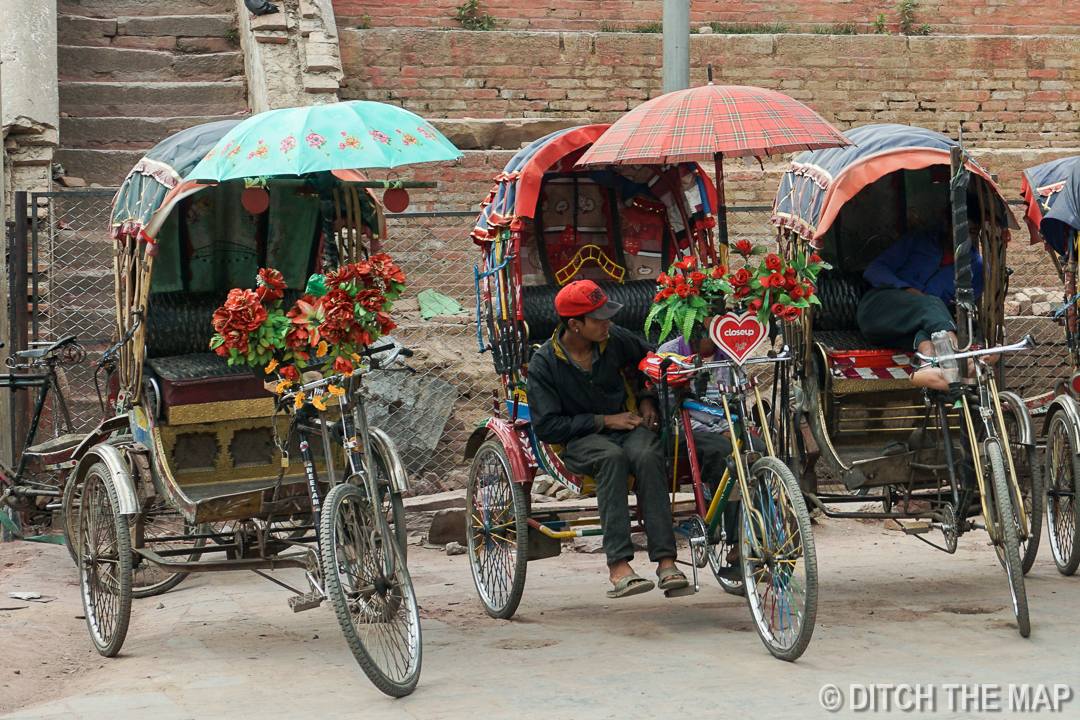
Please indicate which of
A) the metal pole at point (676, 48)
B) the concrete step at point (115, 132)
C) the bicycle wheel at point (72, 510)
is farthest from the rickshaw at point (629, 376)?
the concrete step at point (115, 132)

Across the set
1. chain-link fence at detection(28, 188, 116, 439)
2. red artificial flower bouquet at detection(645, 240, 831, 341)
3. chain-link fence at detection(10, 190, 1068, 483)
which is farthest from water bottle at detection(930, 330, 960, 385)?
chain-link fence at detection(28, 188, 116, 439)

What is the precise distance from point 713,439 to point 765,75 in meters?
7.09

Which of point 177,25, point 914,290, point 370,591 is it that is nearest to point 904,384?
point 914,290

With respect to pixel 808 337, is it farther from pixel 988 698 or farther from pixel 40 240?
pixel 40 240

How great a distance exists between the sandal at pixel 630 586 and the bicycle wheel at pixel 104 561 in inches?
83.9

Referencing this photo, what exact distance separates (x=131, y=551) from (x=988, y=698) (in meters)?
3.54

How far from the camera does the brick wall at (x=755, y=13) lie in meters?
12.0

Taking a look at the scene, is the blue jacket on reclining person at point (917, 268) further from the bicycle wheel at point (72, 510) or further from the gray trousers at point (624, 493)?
the bicycle wheel at point (72, 510)

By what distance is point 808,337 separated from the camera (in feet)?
19.0

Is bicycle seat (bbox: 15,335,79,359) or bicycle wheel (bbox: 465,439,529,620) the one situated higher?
bicycle seat (bbox: 15,335,79,359)

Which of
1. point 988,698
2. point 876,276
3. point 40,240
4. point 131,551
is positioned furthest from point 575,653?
point 40,240

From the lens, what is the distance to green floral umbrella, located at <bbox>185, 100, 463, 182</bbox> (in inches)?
186

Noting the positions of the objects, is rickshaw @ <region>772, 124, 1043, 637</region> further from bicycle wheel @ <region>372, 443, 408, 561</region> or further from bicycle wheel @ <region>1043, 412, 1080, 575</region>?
bicycle wheel @ <region>372, 443, 408, 561</region>

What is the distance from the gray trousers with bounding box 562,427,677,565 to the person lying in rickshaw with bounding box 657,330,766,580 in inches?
8.4
